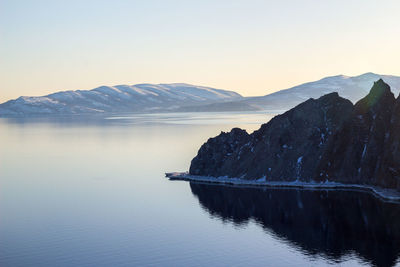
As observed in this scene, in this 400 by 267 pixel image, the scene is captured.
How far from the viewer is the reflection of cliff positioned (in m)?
69.8

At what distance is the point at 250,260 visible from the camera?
66.9 meters

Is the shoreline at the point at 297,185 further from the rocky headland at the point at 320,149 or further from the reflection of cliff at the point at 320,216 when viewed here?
the reflection of cliff at the point at 320,216

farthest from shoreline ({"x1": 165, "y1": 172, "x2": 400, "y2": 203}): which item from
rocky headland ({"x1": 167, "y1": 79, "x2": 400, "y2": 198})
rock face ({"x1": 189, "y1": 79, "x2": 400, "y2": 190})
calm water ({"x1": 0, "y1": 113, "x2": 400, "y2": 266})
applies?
calm water ({"x1": 0, "y1": 113, "x2": 400, "y2": 266})

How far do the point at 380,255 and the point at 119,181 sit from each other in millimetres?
76099

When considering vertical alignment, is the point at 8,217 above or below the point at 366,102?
below

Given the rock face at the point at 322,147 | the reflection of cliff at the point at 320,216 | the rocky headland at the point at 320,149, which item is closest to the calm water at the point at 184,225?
the reflection of cliff at the point at 320,216

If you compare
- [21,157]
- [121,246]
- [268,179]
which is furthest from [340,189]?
[21,157]

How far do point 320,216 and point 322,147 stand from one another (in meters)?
33.8

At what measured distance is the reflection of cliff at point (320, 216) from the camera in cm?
6975

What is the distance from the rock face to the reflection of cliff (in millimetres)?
8352

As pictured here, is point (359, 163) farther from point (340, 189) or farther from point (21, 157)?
point (21, 157)

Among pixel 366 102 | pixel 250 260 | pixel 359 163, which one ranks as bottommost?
pixel 250 260

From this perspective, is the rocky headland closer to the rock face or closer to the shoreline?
the rock face

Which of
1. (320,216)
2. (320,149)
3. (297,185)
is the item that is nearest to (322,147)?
(320,149)
